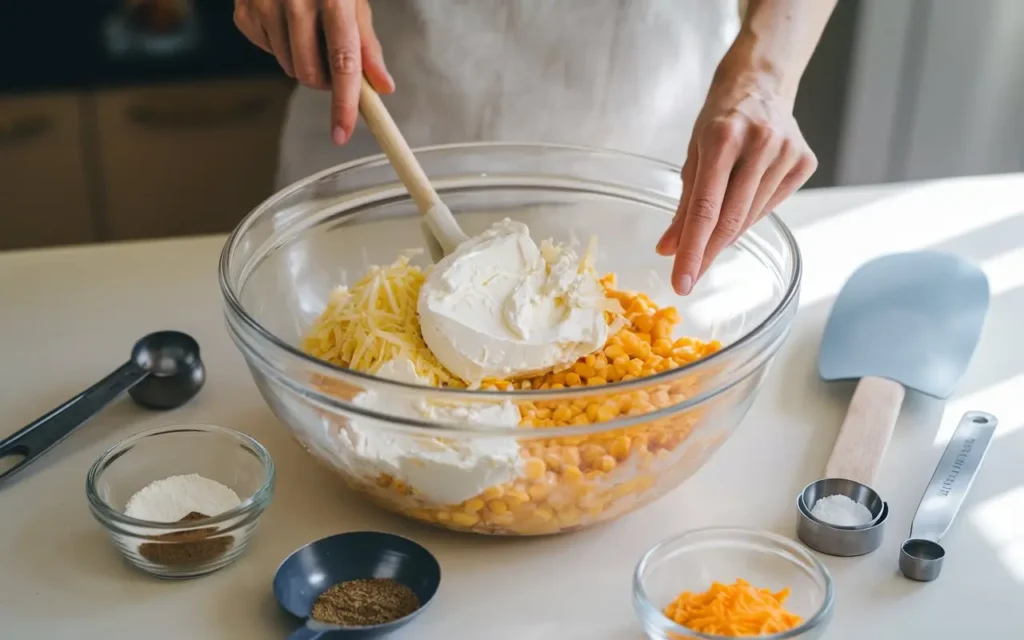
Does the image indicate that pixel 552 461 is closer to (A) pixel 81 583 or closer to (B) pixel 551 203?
(A) pixel 81 583

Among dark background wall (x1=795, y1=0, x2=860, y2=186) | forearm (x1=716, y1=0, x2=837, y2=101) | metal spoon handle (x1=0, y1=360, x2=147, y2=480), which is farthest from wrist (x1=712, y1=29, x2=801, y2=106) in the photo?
dark background wall (x1=795, y1=0, x2=860, y2=186)

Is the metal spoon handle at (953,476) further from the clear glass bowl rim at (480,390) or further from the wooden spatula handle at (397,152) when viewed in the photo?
the wooden spatula handle at (397,152)

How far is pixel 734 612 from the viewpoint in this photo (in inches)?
37.5

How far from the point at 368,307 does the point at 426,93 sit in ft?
1.94

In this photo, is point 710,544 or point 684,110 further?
point 684,110

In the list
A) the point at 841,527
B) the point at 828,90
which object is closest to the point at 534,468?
the point at 841,527

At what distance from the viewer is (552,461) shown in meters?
1.04

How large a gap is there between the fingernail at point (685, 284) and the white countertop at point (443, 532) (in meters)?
0.22

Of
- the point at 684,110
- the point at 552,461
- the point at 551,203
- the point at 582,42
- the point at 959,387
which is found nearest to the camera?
the point at 552,461

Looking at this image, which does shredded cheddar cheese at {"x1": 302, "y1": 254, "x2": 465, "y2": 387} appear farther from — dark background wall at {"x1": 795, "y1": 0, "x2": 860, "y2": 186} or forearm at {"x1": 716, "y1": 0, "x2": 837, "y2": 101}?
dark background wall at {"x1": 795, "y1": 0, "x2": 860, "y2": 186}

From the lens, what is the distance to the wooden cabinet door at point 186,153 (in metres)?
3.17

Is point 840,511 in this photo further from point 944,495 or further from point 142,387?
point 142,387

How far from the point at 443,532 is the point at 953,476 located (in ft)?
1.71

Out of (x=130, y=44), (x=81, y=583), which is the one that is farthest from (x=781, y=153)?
(x=130, y=44)
